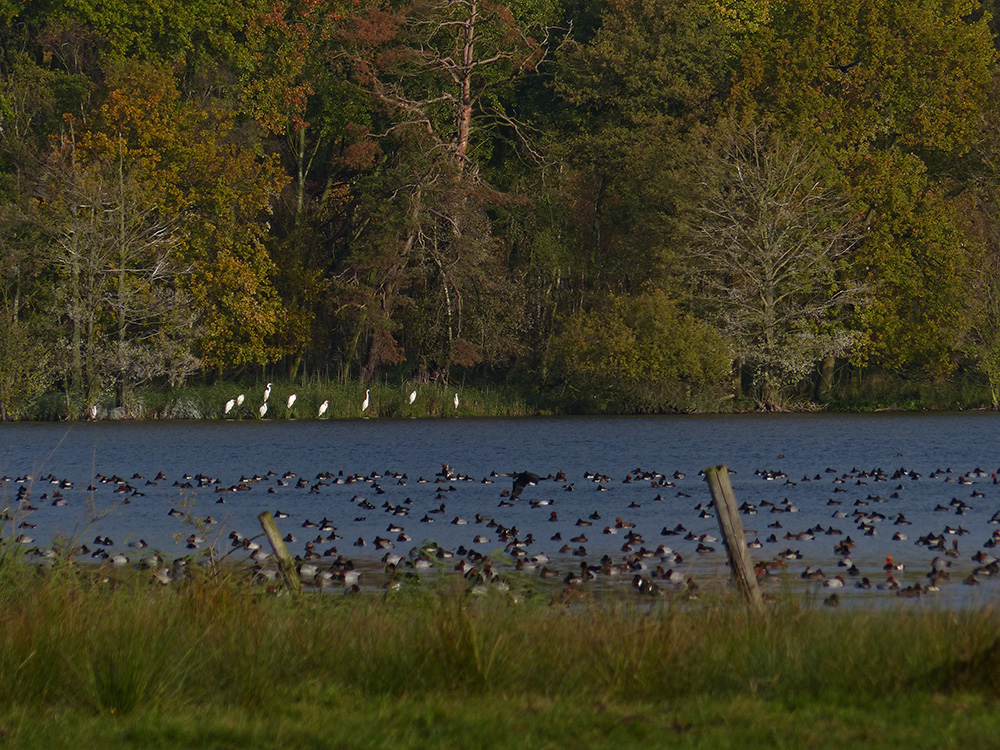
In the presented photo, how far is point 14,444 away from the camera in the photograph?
4434 centimetres

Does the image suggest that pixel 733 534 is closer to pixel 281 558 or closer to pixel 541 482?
pixel 281 558

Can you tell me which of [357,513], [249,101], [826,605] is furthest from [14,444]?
[826,605]

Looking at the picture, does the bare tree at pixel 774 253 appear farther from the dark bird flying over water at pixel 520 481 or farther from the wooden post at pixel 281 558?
the wooden post at pixel 281 558

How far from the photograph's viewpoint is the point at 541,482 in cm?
3362

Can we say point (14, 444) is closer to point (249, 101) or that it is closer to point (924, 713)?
point (249, 101)

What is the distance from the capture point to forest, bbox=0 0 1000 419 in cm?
5897

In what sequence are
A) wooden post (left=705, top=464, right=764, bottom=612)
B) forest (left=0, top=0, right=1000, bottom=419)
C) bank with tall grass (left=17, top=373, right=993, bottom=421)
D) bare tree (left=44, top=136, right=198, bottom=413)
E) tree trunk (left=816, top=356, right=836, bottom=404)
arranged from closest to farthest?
wooden post (left=705, top=464, right=764, bottom=612), bare tree (left=44, top=136, right=198, bottom=413), bank with tall grass (left=17, top=373, right=993, bottom=421), forest (left=0, top=0, right=1000, bottom=419), tree trunk (left=816, top=356, right=836, bottom=404)

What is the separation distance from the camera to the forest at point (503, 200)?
59.0 meters

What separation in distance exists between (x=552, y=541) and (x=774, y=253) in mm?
39998

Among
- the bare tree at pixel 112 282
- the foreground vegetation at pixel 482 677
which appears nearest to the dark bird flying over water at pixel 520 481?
the foreground vegetation at pixel 482 677

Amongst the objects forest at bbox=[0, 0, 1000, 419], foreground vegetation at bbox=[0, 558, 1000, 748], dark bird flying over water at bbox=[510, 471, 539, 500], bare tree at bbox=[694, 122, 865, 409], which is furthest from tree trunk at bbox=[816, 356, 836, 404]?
foreground vegetation at bbox=[0, 558, 1000, 748]

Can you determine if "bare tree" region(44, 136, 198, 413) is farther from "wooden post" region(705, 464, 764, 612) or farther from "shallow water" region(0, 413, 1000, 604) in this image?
"wooden post" region(705, 464, 764, 612)

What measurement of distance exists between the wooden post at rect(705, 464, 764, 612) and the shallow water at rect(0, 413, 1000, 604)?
264 centimetres

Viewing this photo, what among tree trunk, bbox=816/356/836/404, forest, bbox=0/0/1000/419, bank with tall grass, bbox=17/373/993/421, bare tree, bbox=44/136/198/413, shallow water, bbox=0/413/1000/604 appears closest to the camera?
shallow water, bbox=0/413/1000/604
